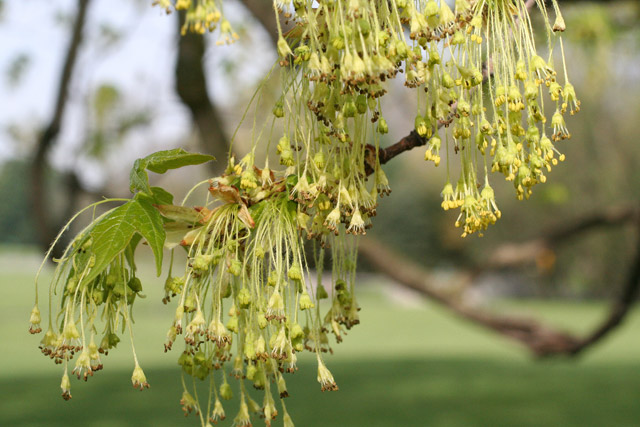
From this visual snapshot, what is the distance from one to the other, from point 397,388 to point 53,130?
21.2ft

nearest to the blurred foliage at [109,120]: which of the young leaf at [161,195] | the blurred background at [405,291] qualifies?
the blurred background at [405,291]

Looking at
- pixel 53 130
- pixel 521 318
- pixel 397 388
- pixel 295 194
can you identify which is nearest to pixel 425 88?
pixel 295 194

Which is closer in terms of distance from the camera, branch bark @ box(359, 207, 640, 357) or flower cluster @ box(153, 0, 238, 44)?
flower cluster @ box(153, 0, 238, 44)

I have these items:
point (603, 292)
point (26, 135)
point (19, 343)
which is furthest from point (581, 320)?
point (26, 135)

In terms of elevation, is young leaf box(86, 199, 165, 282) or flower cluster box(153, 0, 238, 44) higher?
flower cluster box(153, 0, 238, 44)

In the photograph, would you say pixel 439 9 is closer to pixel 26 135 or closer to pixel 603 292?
pixel 26 135

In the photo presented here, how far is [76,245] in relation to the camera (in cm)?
95

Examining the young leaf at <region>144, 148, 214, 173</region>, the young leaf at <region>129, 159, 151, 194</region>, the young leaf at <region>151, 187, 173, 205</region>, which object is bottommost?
the young leaf at <region>151, 187, 173, 205</region>

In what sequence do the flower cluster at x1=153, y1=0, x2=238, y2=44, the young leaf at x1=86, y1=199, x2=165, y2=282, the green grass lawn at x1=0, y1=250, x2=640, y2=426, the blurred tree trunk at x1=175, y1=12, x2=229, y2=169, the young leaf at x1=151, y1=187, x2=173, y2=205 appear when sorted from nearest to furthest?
the flower cluster at x1=153, y1=0, x2=238, y2=44, the young leaf at x1=86, y1=199, x2=165, y2=282, the young leaf at x1=151, y1=187, x2=173, y2=205, the blurred tree trunk at x1=175, y1=12, x2=229, y2=169, the green grass lawn at x1=0, y1=250, x2=640, y2=426

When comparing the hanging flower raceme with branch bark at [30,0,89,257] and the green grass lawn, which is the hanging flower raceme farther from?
the green grass lawn

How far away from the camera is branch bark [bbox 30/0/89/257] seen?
4566mm

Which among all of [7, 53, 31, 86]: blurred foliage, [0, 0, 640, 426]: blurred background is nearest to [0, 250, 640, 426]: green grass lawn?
[0, 0, 640, 426]: blurred background

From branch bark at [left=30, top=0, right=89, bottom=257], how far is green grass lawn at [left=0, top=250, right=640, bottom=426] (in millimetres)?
2822

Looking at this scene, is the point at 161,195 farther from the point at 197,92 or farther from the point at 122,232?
the point at 197,92
